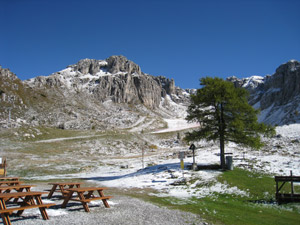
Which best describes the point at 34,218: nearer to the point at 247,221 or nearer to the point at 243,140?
the point at 247,221

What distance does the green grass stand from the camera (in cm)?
1108

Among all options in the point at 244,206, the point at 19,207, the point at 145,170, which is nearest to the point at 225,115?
the point at 145,170

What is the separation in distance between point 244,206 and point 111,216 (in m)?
8.64

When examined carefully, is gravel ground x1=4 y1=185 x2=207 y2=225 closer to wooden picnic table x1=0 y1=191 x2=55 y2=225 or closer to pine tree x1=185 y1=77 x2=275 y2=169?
wooden picnic table x1=0 y1=191 x2=55 y2=225

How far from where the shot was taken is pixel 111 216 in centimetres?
1007

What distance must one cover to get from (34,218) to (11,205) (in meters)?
3.33

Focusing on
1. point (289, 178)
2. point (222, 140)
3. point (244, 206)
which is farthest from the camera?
point (222, 140)

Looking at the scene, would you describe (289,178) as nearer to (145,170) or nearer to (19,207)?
(19,207)

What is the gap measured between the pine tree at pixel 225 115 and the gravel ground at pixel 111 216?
15030 millimetres

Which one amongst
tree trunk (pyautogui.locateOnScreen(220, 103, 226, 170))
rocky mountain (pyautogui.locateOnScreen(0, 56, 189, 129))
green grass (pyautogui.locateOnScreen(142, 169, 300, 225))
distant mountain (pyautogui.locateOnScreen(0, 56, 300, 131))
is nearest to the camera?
green grass (pyautogui.locateOnScreen(142, 169, 300, 225))

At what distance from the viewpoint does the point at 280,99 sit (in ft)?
615

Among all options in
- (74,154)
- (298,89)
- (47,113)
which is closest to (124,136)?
(74,154)

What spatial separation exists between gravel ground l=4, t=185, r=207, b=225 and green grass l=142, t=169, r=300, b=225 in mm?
1340

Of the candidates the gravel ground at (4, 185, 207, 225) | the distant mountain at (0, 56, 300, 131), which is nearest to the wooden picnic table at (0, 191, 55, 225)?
the gravel ground at (4, 185, 207, 225)
